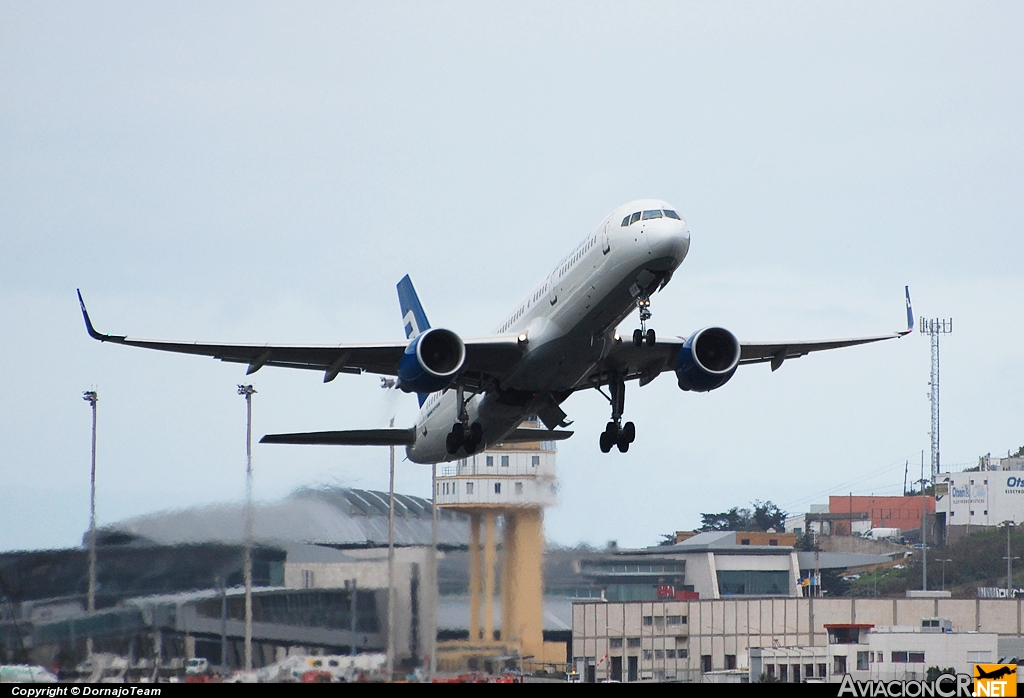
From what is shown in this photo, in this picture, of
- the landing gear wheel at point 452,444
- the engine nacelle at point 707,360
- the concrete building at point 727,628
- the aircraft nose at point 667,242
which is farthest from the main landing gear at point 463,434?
the aircraft nose at point 667,242

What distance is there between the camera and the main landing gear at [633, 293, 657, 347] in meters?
28.1

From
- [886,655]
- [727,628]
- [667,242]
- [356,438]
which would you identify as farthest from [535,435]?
[886,655]

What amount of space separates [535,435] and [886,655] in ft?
45.0

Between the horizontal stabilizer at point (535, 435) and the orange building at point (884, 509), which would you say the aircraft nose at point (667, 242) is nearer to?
the horizontal stabilizer at point (535, 435)

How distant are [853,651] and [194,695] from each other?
1011 inches

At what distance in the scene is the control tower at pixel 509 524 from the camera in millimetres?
33344

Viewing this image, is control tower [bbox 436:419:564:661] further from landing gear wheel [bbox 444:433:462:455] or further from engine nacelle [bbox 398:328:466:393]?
engine nacelle [bbox 398:328:466:393]

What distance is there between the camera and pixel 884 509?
120 m

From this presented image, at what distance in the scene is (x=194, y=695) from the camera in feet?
70.5

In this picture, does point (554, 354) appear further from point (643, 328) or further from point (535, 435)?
point (535, 435)

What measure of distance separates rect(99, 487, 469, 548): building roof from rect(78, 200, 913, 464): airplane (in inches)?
73.0

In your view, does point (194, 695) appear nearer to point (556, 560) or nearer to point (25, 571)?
point (25, 571)

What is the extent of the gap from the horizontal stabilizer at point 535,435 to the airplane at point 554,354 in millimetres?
41

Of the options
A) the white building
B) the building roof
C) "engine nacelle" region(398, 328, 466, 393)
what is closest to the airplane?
"engine nacelle" region(398, 328, 466, 393)
